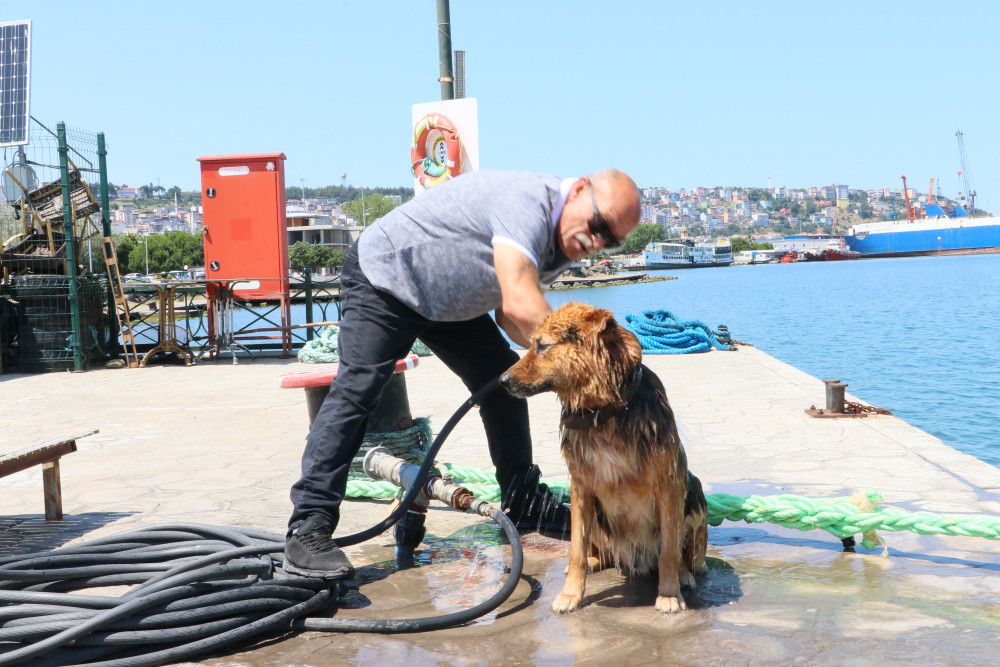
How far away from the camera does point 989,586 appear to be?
3328mm

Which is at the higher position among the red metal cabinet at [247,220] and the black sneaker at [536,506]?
the red metal cabinet at [247,220]

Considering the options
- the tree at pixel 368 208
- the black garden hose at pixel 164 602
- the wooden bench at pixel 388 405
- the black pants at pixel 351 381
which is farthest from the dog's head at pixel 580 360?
the tree at pixel 368 208

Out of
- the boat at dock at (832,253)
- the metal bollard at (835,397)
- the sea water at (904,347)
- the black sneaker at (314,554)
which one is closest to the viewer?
the black sneaker at (314,554)

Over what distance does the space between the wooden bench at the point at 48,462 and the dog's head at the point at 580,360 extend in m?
2.68

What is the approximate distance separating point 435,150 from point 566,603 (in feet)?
28.1

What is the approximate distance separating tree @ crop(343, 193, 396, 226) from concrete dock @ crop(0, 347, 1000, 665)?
131429 millimetres

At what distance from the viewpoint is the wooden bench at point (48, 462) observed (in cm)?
403

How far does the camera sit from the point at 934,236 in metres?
139

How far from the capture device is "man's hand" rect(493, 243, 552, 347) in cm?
305

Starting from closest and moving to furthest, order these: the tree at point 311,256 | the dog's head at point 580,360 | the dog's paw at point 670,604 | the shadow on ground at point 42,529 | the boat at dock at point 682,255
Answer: the dog's head at point 580,360
the dog's paw at point 670,604
the shadow on ground at point 42,529
the tree at point 311,256
the boat at dock at point 682,255

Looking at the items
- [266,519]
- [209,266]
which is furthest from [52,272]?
[266,519]

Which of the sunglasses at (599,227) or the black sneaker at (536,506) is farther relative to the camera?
the black sneaker at (536,506)

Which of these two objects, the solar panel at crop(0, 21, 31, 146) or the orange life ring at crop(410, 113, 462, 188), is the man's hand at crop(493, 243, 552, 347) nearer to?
the orange life ring at crop(410, 113, 462, 188)

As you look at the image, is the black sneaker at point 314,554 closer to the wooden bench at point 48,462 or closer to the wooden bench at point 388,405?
the wooden bench at point 388,405
